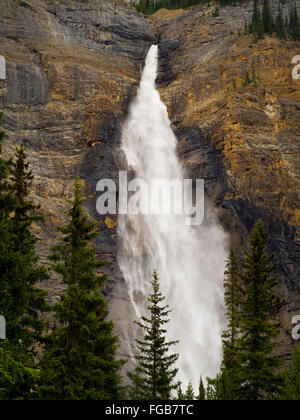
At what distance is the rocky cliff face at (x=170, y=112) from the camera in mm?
44469

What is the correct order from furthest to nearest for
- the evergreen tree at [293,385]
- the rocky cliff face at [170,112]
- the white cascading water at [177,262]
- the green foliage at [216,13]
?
1. the green foliage at [216,13]
2. the rocky cliff face at [170,112]
3. the white cascading water at [177,262]
4. the evergreen tree at [293,385]

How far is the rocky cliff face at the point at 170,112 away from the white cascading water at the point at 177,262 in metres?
1.60

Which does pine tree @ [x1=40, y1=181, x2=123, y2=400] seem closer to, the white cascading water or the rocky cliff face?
the rocky cliff face

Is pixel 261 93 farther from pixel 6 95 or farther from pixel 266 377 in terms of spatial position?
pixel 266 377

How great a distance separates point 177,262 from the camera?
146ft

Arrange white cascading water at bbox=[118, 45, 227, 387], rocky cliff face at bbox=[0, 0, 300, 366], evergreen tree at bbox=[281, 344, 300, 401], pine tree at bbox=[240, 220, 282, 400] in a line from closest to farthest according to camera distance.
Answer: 1. evergreen tree at bbox=[281, 344, 300, 401]
2. pine tree at bbox=[240, 220, 282, 400]
3. white cascading water at bbox=[118, 45, 227, 387]
4. rocky cliff face at bbox=[0, 0, 300, 366]

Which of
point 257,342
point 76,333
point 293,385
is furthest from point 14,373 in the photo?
point 293,385

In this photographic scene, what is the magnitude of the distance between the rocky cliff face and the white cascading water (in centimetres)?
160

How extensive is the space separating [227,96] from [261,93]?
13.7 ft

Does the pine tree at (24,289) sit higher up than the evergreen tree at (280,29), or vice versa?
the evergreen tree at (280,29)

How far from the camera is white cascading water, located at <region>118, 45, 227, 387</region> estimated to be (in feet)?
125

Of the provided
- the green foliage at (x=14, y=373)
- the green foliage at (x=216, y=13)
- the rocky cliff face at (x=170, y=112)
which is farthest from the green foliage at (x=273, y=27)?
the green foliage at (x=14, y=373)

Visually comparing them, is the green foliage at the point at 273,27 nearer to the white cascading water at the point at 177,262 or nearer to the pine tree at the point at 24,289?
the white cascading water at the point at 177,262
